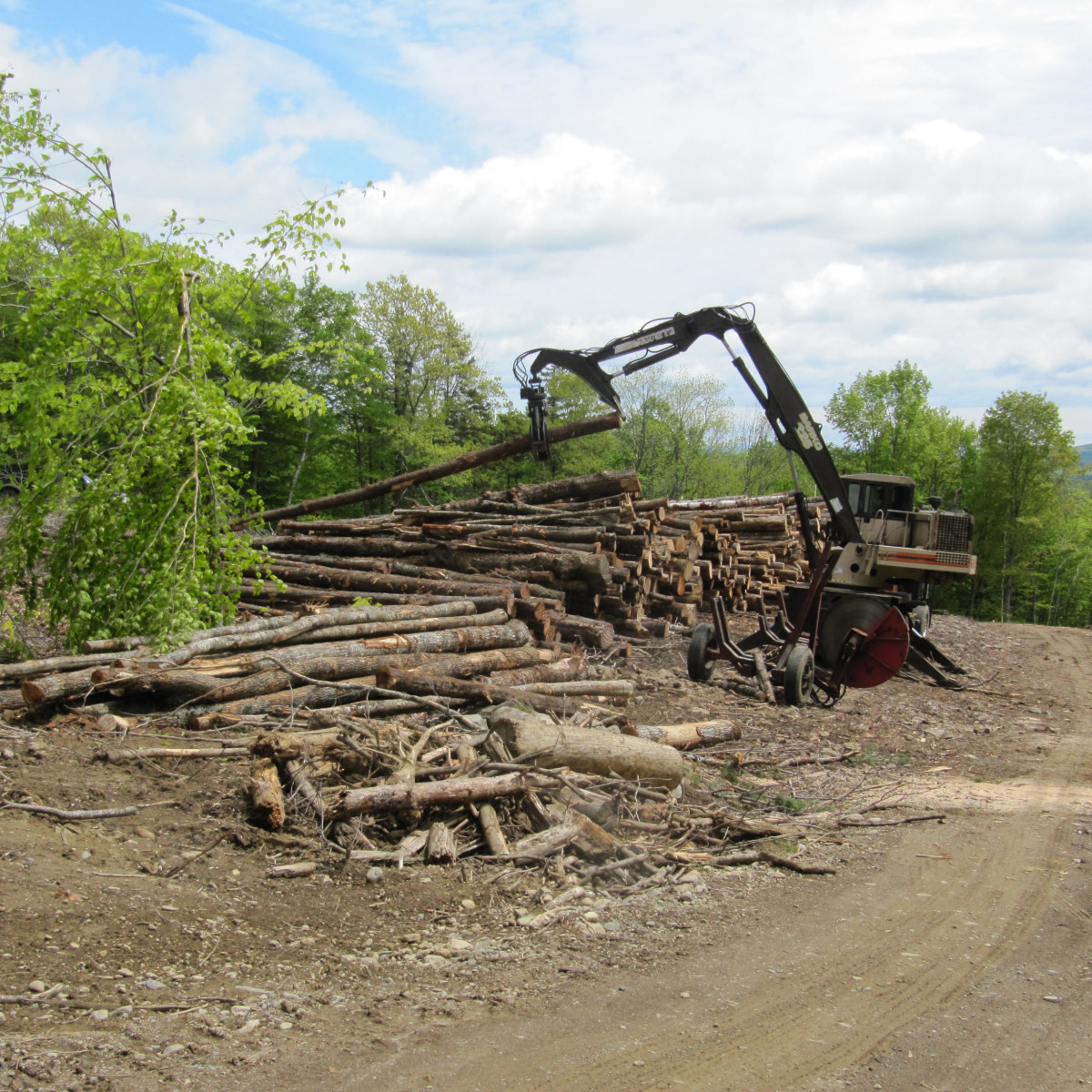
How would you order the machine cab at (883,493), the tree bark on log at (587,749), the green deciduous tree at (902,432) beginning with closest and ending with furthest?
the tree bark on log at (587,749) < the machine cab at (883,493) < the green deciduous tree at (902,432)

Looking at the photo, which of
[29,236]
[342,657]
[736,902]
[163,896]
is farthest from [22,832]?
[29,236]

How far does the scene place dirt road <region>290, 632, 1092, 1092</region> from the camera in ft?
11.6

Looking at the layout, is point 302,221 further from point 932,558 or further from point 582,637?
point 932,558

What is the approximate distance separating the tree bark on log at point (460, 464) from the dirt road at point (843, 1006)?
809 cm

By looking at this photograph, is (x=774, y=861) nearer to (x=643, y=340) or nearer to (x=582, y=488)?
(x=643, y=340)

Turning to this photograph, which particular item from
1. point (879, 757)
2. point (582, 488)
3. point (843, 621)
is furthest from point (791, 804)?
point (582, 488)

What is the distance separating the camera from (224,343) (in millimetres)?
9039

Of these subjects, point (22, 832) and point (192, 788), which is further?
point (192, 788)

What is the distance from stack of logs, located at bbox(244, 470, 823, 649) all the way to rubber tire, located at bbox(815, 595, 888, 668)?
2.76 meters

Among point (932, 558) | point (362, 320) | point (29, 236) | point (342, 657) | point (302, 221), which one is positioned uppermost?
point (362, 320)

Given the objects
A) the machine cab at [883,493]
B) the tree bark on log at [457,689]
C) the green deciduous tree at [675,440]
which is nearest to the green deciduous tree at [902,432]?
the green deciduous tree at [675,440]

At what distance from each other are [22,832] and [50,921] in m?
1.03

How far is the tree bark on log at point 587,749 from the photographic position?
6652 mm

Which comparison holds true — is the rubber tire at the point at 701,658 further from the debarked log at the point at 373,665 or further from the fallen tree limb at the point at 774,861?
the fallen tree limb at the point at 774,861
